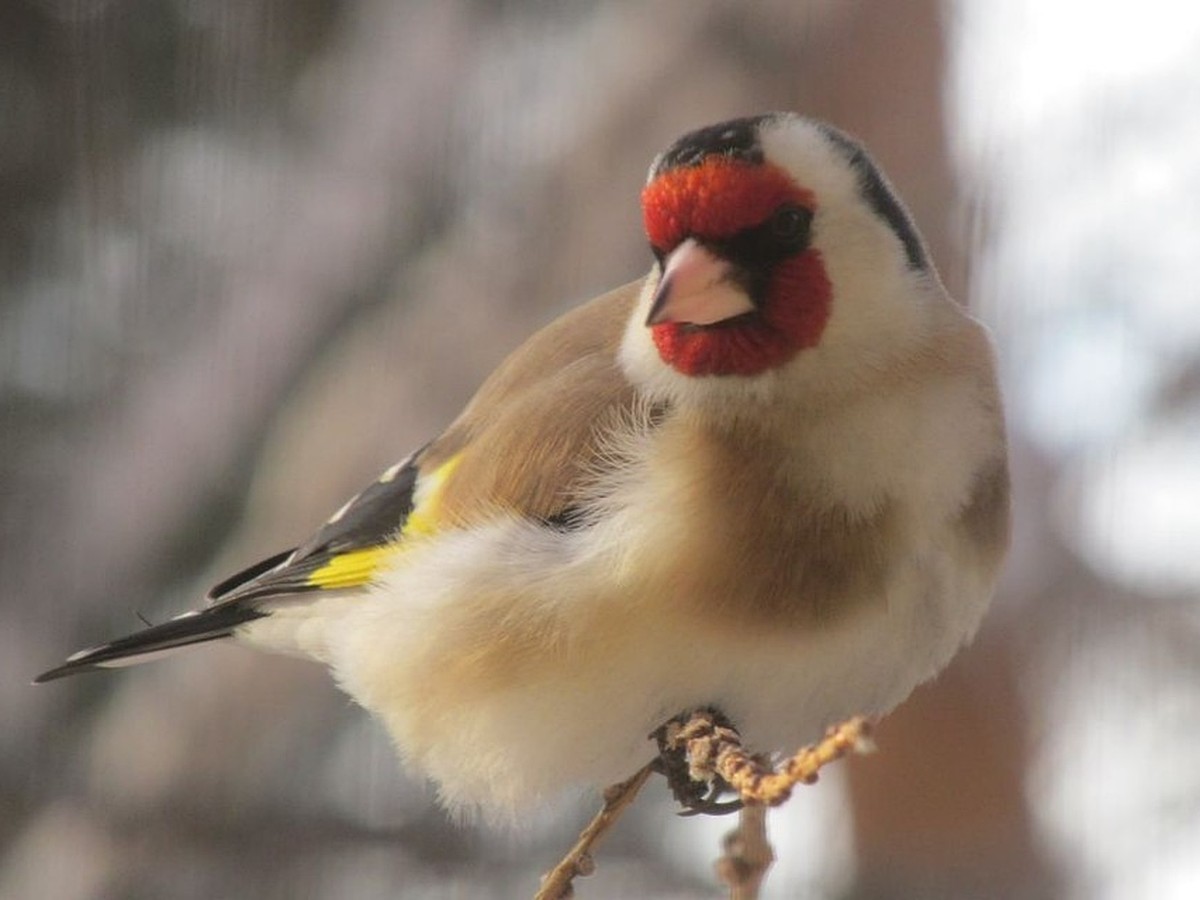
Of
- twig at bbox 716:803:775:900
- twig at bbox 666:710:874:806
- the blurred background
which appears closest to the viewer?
twig at bbox 666:710:874:806

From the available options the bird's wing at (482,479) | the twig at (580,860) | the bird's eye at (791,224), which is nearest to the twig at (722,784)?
the twig at (580,860)

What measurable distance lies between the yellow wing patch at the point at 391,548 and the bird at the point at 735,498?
0.03m

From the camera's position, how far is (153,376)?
1952 millimetres

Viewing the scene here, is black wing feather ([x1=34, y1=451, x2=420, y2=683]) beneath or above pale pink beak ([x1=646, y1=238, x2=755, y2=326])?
beneath

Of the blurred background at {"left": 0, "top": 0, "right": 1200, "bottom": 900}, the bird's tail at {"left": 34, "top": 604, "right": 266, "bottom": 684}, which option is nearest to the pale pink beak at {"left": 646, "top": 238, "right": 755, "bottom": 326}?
the bird's tail at {"left": 34, "top": 604, "right": 266, "bottom": 684}

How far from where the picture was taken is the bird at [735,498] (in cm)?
79

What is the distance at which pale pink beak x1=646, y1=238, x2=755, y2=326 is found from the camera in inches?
29.0

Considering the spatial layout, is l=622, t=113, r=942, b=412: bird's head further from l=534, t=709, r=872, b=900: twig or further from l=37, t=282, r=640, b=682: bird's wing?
l=534, t=709, r=872, b=900: twig

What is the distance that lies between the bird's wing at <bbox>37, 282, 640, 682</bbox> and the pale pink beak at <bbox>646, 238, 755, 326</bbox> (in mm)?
99

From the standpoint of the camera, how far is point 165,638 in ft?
3.13

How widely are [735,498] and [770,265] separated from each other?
0.11m

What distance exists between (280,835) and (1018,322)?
0.96 meters

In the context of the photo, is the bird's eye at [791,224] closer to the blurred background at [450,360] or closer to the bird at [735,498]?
the bird at [735,498]

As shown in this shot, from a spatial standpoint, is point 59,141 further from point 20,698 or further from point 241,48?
point 20,698
